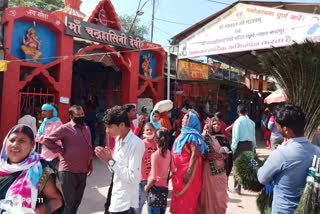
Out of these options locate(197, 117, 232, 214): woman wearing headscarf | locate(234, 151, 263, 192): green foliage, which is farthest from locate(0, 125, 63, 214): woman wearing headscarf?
locate(197, 117, 232, 214): woman wearing headscarf

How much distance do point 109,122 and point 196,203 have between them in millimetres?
1684

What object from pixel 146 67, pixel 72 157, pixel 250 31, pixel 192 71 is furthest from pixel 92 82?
pixel 72 157

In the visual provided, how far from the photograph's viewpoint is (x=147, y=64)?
32.4ft

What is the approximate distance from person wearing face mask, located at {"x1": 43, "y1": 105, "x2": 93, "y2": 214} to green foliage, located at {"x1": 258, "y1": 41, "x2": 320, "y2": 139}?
7.73 ft

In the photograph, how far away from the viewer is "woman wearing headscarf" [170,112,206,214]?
2.90m

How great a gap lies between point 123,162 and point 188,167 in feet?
3.54

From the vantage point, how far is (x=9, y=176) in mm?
1521

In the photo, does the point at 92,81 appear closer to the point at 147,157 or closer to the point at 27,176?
the point at 147,157

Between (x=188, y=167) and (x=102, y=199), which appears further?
(x=102, y=199)

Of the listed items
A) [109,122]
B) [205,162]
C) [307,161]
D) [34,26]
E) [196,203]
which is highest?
[34,26]

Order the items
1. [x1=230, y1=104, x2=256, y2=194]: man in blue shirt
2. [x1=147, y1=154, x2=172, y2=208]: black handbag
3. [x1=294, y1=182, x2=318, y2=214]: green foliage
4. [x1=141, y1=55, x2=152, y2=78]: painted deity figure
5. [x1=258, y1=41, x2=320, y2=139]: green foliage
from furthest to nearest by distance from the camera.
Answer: [x1=141, y1=55, x2=152, y2=78]: painted deity figure, [x1=230, y1=104, x2=256, y2=194]: man in blue shirt, [x1=147, y1=154, x2=172, y2=208]: black handbag, [x1=258, y1=41, x2=320, y2=139]: green foliage, [x1=294, y1=182, x2=318, y2=214]: green foliage

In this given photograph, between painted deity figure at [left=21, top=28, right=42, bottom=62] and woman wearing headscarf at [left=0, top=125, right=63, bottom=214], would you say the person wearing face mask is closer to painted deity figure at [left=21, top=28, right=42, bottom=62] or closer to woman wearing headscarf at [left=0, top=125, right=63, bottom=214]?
woman wearing headscarf at [left=0, top=125, right=63, bottom=214]

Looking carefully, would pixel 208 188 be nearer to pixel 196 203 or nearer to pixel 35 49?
pixel 196 203

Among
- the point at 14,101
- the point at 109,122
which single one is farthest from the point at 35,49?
the point at 109,122
